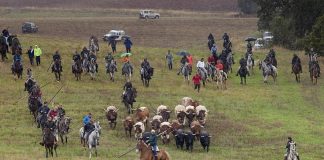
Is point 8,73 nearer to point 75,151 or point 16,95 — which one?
point 16,95

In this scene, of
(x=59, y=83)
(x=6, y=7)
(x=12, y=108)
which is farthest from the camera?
(x=6, y=7)

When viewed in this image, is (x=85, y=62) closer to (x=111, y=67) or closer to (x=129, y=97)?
(x=111, y=67)

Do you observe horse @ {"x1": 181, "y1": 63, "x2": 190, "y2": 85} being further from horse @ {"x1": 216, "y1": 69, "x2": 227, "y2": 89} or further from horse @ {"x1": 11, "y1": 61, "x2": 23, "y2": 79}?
horse @ {"x1": 11, "y1": 61, "x2": 23, "y2": 79}

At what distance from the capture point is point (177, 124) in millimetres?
42062

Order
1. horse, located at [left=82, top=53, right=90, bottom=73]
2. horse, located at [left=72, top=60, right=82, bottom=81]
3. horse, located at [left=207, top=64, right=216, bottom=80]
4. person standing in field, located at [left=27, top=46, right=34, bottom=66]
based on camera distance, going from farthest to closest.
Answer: person standing in field, located at [left=27, top=46, right=34, bottom=66] < horse, located at [left=207, top=64, right=216, bottom=80] < horse, located at [left=82, top=53, right=90, bottom=73] < horse, located at [left=72, top=60, right=82, bottom=81]

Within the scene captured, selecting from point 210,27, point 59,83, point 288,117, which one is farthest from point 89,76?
point 210,27

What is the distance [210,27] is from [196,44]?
17.2 metres

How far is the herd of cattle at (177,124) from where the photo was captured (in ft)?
134

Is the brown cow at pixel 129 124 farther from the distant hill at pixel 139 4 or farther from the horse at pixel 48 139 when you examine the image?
the distant hill at pixel 139 4

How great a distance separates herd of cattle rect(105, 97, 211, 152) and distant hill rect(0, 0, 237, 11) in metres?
89.4

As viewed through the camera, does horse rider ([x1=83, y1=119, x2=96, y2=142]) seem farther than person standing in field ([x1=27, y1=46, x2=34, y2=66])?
No

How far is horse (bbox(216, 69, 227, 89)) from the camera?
58.6m

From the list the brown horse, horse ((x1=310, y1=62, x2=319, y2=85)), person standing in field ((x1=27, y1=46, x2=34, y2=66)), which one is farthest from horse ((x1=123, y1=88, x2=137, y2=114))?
horse ((x1=310, y1=62, x2=319, y2=85))

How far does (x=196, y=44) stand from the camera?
89938 mm
